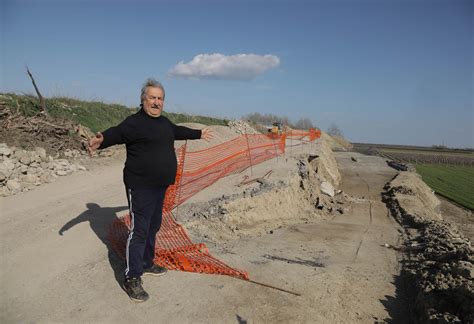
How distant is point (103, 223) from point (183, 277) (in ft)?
9.29

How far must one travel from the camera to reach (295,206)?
10.6 metres

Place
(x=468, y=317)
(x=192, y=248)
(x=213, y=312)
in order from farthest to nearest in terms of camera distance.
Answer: (x=192, y=248), (x=213, y=312), (x=468, y=317)

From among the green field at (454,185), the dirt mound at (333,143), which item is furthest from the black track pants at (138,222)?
the dirt mound at (333,143)

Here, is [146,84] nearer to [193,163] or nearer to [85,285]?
[85,285]

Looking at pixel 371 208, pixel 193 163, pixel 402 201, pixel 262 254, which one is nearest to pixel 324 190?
pixel 371 208

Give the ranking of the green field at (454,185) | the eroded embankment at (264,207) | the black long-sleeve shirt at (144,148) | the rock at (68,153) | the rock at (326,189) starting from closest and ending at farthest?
the black long-sleeve shirt at (144,148) → the eroded embankment at (264,207) → the rock at (68,153) → the rock at (326,189) → the green field at (454,185)

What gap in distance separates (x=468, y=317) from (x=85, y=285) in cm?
435

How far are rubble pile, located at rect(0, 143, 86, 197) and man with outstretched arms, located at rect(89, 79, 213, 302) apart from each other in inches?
257

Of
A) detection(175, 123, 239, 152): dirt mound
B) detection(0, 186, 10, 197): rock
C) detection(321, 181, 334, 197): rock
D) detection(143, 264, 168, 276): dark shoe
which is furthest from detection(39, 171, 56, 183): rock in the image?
detection(321, 181, 334, 197): rock

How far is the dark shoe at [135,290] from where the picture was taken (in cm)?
414

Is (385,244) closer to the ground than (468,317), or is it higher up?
closer to the ground

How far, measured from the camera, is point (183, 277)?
4797 mm

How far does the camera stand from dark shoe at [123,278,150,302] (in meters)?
4.14

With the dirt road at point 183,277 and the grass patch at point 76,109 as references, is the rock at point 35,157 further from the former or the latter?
the grass patch at point 76,109
